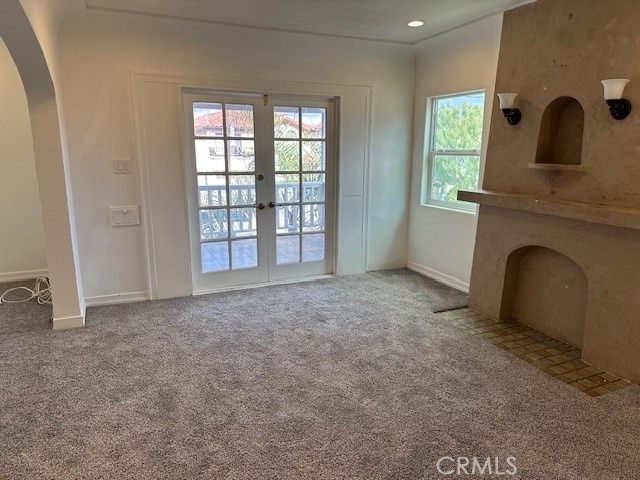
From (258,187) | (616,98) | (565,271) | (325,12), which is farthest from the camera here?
(258,187)

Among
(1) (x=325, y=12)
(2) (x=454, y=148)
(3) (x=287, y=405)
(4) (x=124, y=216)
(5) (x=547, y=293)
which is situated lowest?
(3) (x=287, y=405)

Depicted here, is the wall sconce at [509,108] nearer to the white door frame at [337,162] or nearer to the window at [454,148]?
the window at [454,148]

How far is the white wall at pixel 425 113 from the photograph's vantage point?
3.81 meters

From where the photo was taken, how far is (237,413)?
2340 millimetres

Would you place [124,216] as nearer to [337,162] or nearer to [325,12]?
[337,162]

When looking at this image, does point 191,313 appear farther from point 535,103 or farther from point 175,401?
point 535,103

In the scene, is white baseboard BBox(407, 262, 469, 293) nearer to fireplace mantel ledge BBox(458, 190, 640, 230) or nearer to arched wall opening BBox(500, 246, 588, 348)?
arched wall opening BBox(500, 246, 588, 348)

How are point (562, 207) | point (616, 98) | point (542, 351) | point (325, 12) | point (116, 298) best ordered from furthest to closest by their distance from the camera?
point (116, 298)
point (325, 12)
point (542, 351)
point (562, 207)
point (616, 98)

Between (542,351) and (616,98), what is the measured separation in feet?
5.76

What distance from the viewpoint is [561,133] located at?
3168 millimetres

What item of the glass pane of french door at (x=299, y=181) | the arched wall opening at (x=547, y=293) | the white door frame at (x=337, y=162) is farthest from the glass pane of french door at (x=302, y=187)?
the arched wall opening at (x=547, y=293)

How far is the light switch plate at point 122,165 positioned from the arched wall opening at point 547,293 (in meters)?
3.40

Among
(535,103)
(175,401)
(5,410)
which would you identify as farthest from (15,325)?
(535,103)

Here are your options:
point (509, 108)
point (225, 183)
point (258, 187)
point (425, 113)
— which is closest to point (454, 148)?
point (425, 113)
